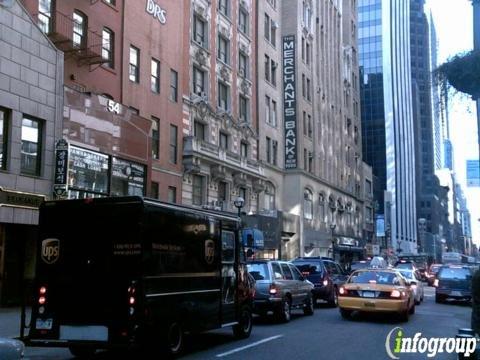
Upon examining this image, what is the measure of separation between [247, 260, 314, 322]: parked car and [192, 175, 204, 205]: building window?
15.0m

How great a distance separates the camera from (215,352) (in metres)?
11.7

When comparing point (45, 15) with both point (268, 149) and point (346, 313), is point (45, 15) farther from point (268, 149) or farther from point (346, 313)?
point (268, 149)

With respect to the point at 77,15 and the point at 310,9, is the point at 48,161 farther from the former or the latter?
the point at 310,9

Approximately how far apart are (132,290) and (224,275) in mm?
3405

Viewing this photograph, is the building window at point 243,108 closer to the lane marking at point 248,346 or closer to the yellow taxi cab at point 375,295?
the yellow taxi cab at point 375,295

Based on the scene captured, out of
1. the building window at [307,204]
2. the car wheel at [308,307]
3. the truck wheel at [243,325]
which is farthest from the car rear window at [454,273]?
the building window at [307,204]

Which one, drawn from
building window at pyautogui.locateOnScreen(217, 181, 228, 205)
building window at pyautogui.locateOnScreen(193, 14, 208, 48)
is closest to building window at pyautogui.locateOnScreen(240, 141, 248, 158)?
building window at pyautogui.locateOnScreen(217, 181, 228, 205)

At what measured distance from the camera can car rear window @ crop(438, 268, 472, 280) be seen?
24844mm

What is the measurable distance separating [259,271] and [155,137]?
13.8m

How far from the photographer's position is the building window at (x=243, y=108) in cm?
4029

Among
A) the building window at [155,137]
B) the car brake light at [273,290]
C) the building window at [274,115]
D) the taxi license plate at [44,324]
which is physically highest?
the building window at [274,115]

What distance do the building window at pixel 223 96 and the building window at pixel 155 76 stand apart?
24.8ft

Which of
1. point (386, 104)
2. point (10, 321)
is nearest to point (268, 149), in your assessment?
point (10, 321)

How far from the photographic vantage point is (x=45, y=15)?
22.1 metres
